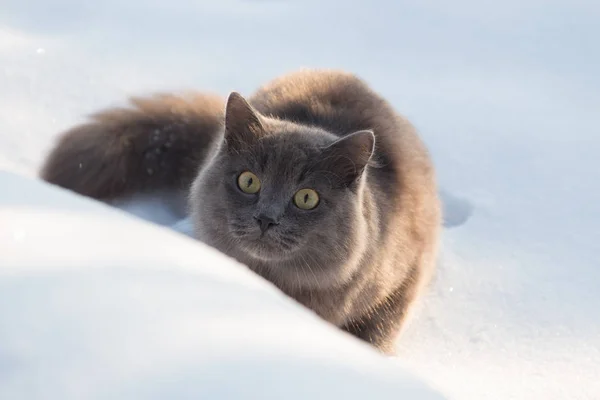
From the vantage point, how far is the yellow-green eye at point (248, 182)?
2018mm

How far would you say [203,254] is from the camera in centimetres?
96

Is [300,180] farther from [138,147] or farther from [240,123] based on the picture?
[138,147]

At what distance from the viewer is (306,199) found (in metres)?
2.01

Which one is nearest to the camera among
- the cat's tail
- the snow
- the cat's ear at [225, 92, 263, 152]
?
the cat's ear at [225, 92, 263, 152]

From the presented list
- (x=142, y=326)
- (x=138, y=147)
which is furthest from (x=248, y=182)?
(x=142, y=326)

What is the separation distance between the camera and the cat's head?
1.95 metres

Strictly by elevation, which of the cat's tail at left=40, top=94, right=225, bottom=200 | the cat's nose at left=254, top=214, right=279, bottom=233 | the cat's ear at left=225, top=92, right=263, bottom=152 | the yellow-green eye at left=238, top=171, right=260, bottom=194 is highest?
the cat's ear at left=225, top=92, right=263, bottom=152

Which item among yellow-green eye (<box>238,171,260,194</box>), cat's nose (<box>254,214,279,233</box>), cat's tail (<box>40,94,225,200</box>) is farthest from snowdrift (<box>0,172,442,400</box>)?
cat's tail (<box>40,94,225,200</box>)

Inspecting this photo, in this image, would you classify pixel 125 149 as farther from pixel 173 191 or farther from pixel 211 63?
pixel 211 63

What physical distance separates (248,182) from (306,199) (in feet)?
0.55

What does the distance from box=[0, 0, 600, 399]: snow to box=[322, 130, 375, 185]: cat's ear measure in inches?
22.2

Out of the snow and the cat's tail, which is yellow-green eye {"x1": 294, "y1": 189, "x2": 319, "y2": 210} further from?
the cat's tail

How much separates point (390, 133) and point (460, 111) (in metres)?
1.02

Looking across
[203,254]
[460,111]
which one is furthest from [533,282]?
[203,254]
